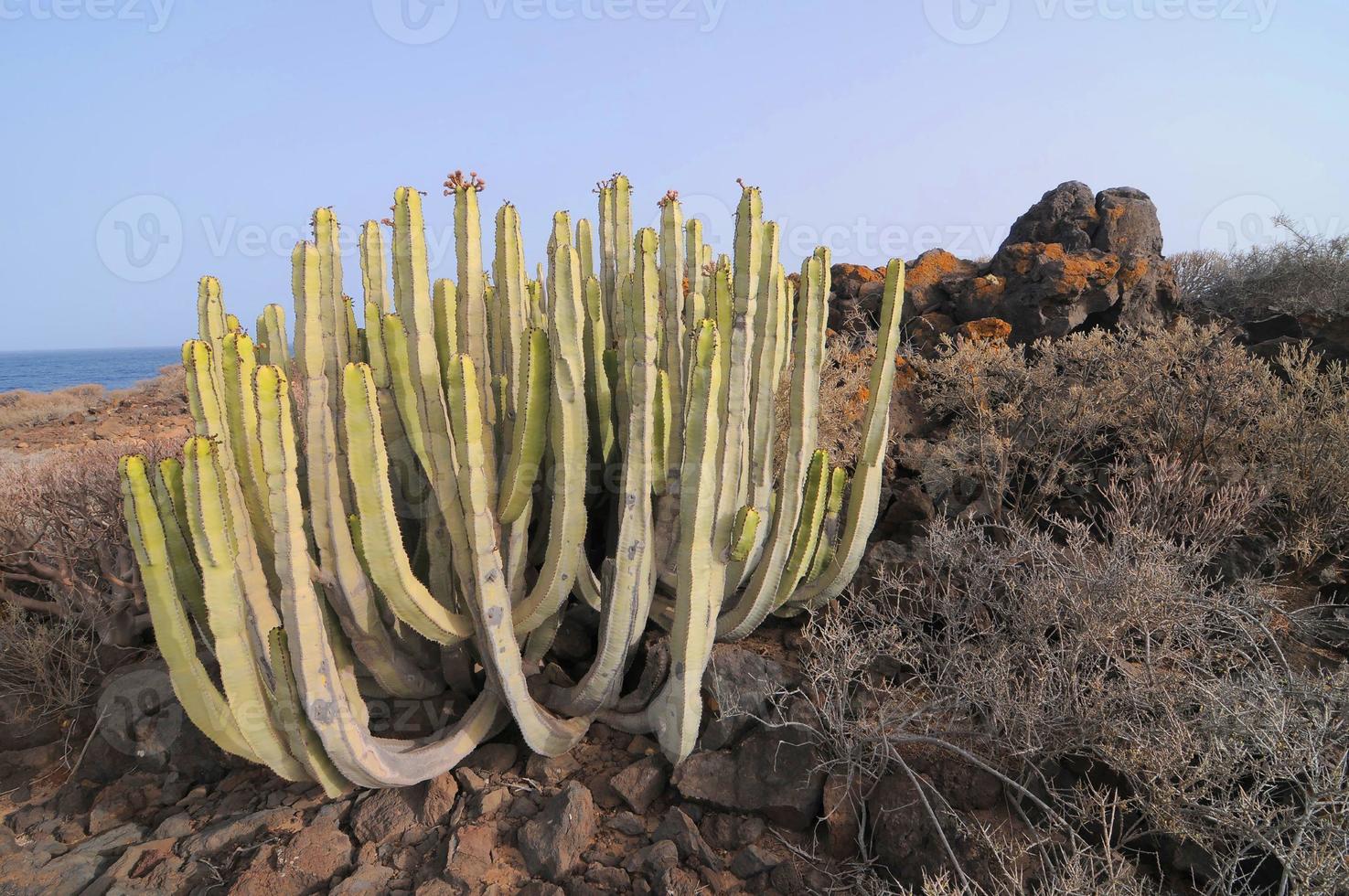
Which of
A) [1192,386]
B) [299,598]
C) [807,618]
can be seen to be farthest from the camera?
[1192,386]

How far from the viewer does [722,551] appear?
3039 millimetres

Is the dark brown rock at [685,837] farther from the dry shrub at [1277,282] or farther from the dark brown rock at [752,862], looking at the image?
the dry shrub at [1277,282]

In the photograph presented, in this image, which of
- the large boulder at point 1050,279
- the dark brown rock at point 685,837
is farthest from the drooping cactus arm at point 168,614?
the large boulder at point 1050,279

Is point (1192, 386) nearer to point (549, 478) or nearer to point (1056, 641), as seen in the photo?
point (1056, 641)

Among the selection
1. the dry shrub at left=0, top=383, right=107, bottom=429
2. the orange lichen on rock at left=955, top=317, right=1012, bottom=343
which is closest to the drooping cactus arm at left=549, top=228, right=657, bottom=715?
the orange lichen on rock at left=955, top=317, right=1012, bottom=343

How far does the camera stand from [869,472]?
145 inches

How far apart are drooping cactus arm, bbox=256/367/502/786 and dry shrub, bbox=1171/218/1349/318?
942 cm

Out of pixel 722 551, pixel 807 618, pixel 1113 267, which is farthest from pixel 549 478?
pixel 1113 267

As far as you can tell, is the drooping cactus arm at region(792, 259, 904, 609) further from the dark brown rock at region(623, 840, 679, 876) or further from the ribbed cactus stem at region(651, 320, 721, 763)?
the dark brown rock at region(623, 840, 679, 876)

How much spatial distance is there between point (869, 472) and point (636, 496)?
1.37 meters

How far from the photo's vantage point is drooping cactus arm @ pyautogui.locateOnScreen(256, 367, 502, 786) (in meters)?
2.35

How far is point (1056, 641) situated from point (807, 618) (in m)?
1.18

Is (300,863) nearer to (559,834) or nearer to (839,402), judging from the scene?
(559,834)

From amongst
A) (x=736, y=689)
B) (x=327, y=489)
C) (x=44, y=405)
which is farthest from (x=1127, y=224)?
(x=44, y=405)
